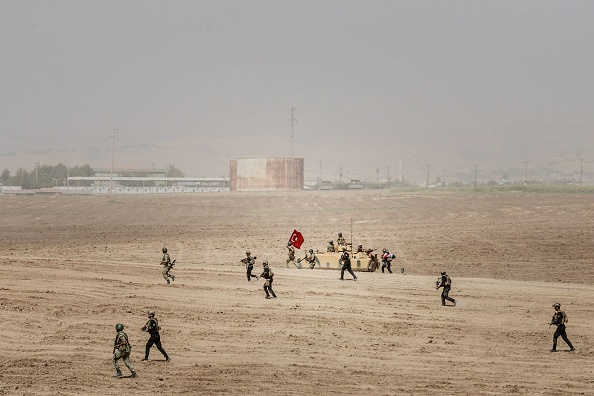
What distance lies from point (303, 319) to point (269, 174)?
152 metres

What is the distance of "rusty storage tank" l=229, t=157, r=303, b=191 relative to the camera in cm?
18438

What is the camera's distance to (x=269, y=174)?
18438cm

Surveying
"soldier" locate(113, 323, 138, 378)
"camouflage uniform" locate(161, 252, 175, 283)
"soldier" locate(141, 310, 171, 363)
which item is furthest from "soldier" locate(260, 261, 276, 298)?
"soldier" locate(113, 323, 138, 378)

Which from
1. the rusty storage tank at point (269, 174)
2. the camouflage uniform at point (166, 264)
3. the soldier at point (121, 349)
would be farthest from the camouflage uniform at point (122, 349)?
the rusty storage tank at point (269, 174)

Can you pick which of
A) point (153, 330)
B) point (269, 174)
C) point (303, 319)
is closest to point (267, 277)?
point (303, 319)

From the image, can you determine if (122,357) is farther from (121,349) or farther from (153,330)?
(153,330)

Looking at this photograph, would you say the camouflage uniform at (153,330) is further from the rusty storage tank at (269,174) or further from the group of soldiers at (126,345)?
the rusty storage tank at (269,174)

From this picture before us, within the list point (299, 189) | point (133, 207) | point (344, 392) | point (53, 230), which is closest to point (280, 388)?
point (344, 392)

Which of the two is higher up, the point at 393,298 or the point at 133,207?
the point at 133,207

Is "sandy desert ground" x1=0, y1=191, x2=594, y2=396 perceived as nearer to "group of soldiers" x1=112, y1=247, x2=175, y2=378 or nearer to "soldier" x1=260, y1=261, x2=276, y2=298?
"group of soldiers" x1=112, y1=247, x2=175, y2=378

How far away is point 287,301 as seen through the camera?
36906 mm

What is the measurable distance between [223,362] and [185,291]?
12625 mm

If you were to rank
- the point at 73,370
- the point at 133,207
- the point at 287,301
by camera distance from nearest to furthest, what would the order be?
the point at 73,370
the point at 287,301
the point at 133,207

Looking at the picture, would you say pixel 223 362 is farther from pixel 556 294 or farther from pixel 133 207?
pixel 133 207
